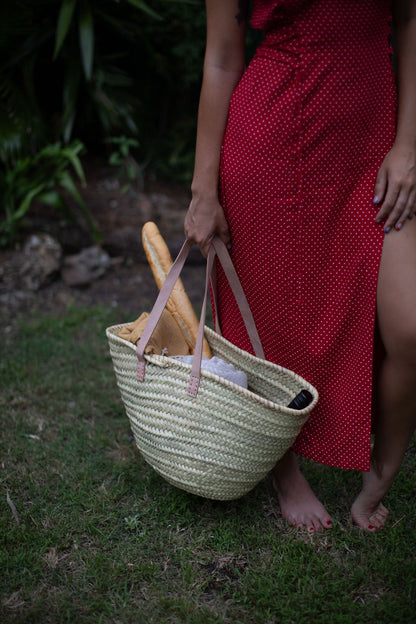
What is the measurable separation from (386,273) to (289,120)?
484 mm

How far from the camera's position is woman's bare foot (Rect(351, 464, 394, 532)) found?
174 cm

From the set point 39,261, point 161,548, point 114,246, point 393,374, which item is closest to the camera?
point 393,374

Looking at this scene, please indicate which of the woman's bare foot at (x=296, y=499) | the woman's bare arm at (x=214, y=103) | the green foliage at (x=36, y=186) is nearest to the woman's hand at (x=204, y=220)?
the woman's bare arm at (x=214, y=103)

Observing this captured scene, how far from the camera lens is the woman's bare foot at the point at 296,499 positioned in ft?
5.85

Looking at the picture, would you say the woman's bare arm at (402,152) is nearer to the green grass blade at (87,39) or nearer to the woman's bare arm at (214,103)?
the woman's bare arm at (214,103)

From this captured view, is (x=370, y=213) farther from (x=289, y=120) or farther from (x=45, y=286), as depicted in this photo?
(x=45, y=286)

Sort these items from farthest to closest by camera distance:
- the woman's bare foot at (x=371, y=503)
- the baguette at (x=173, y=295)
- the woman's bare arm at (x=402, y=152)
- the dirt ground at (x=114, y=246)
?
the dirt ground at (x=114, y=246) → the baguette at (x=173, y=295) → the woman's bare foot at (x=371, y=503) → the woman's bare arm at (x=402, y=152)

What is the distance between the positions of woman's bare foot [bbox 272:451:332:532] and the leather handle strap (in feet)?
1.38

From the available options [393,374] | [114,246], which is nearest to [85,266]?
[114,246]

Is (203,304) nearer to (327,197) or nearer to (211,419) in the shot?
(211,419)

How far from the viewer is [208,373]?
59.0 inches

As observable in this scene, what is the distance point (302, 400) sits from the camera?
159 centimetres

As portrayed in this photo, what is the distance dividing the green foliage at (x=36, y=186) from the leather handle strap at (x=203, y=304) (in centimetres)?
201

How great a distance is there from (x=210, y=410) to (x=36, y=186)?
105 inches
